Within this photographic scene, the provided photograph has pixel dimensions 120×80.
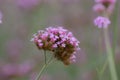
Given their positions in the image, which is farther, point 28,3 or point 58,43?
point 28,3

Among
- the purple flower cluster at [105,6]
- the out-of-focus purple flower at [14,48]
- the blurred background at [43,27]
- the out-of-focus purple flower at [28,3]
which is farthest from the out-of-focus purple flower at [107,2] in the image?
the out-of-focus purple flower at [28,3]

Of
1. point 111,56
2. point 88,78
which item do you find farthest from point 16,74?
point 111,56

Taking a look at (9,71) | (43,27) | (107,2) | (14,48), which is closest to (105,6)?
(107,2)

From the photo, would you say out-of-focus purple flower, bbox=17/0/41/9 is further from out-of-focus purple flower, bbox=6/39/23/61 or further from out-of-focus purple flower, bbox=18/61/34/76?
out-of-focus purple flower, bbox=18/61/34/76

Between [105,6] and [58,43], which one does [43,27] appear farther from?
[58,43]

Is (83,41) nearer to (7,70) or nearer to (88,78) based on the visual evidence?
(88,78)

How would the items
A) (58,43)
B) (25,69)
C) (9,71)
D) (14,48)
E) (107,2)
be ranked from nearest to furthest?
(58,43)
(107,2)
(9,71)
(25,69)
(14,48)

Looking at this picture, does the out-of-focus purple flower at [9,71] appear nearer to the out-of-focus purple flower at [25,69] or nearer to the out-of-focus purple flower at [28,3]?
the out-of-focus purple flower at [25,69]
